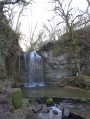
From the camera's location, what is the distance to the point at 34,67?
47.1 ft

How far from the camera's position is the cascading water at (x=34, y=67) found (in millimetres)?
14102

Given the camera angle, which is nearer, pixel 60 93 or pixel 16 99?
pixel 16 99

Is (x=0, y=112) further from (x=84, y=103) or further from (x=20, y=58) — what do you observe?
(x=20, y=58)

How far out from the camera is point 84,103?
5547 mm

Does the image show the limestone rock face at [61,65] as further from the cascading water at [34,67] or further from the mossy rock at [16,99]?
the mossy rock at [16,99]

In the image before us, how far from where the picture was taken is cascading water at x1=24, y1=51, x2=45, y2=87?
14.1 m

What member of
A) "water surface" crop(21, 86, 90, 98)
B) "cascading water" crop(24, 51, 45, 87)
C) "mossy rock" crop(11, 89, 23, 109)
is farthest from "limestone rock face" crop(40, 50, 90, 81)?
"mossy rock" crop(11, 89, 23, 109)

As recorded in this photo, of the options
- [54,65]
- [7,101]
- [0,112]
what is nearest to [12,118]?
[0,112]

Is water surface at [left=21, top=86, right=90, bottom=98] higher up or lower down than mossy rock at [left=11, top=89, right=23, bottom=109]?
lower down

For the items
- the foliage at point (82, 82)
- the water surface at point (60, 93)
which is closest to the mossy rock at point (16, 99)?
the water surface at point (60, 93)

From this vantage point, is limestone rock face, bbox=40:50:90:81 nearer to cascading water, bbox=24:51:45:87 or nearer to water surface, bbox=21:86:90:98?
cascading water, bbox=24:51:45:87

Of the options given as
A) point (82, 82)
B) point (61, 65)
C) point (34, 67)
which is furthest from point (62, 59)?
point (82, 82)

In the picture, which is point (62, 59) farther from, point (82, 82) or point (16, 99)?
point (16, 99)

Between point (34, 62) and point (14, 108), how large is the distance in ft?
37.5
